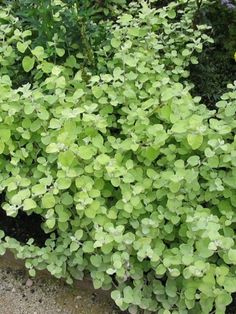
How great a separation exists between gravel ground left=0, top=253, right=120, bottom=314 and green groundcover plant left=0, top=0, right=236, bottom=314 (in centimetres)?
13

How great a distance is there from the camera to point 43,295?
2.50 metres

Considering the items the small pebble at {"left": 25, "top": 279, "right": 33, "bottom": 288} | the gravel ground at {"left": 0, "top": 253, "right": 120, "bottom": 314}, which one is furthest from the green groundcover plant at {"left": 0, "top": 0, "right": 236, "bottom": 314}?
the small pebble at {"left": 25, "top": 279, "right": 33, "bottom": 288}

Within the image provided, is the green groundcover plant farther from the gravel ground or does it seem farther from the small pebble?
the small pebble

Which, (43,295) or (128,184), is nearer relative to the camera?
(128,184)

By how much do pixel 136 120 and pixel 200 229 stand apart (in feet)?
1.82

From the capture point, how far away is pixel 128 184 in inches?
82.9

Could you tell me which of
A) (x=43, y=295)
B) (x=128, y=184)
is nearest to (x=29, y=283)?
(x=43, y=295)

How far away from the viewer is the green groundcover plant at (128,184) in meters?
2.00

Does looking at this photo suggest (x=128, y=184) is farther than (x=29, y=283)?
No

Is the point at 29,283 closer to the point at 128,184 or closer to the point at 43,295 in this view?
the point at 43,295

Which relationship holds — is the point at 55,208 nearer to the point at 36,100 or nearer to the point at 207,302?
the point at 36,100

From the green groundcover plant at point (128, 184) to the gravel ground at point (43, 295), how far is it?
130mm

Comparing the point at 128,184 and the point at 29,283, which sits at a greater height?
the point at 128,184

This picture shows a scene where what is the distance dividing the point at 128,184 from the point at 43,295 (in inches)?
28.6
